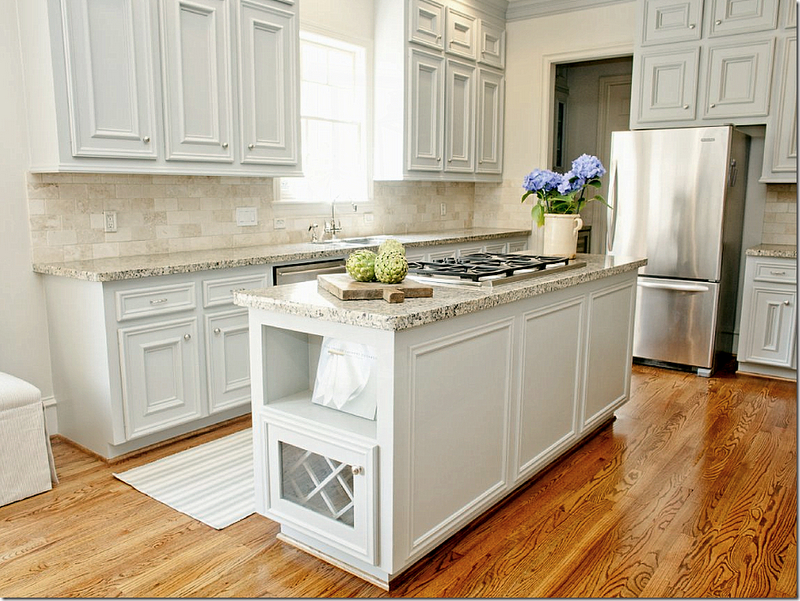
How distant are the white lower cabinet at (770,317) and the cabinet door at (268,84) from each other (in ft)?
10.4

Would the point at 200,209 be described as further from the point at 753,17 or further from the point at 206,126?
the point at 753,17

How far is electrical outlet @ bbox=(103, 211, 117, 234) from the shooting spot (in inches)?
133

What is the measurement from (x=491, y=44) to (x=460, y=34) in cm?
50

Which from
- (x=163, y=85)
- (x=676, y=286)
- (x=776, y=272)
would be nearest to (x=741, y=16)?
(x=776, y=272)

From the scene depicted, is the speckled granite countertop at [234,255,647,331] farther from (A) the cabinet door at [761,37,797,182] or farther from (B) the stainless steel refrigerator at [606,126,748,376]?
(A) the cabinet door at [761,37,797,182]

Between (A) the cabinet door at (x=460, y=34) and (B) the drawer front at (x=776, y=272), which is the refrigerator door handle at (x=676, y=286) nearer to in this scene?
(B) the drawer front at (x=776, y=272)

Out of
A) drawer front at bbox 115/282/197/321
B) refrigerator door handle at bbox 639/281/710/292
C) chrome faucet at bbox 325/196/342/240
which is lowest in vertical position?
refrigerator door handle at bbox 639/281/710/292

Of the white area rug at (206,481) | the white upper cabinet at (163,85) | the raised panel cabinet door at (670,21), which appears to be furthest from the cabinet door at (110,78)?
the raised panel cabinet door at (670,21)

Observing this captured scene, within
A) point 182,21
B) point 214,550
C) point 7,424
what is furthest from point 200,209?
point 214,550

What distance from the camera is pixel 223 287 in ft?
11.0

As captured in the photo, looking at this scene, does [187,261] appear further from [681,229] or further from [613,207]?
[681,229]

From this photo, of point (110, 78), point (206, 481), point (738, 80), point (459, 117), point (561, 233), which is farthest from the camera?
point (459, 117)

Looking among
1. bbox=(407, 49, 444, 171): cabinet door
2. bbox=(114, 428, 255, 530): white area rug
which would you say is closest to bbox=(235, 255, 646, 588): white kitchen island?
bbox=(114, 428, 255, 530): white area rug

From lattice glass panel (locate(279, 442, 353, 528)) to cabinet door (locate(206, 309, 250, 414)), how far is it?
1.26 meters
